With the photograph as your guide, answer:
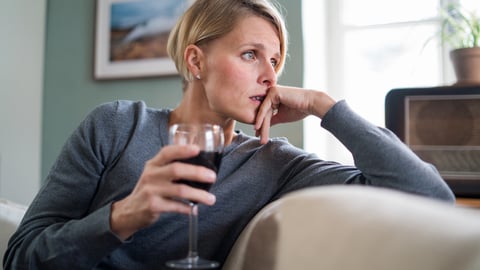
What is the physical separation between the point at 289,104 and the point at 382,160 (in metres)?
0.30

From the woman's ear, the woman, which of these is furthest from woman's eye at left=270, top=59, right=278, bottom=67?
the woman's ear

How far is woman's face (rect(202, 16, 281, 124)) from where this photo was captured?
1238 mm

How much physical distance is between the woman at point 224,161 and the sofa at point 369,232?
1.05 feet

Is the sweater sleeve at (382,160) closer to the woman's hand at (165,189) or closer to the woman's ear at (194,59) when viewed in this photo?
the woman's ear at (194,59)

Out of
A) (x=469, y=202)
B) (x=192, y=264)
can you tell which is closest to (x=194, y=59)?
(x=192, y=264)

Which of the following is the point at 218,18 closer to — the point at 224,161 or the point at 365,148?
the point at 224,161

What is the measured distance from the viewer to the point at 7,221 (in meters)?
1.33

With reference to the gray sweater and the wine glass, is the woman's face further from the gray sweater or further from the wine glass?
the wine glass

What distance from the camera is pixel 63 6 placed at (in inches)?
114

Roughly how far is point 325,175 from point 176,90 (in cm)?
152

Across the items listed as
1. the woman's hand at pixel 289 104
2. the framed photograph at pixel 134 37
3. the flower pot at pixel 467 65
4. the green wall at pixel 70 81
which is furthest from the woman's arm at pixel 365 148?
the green wall at pixel 70 81

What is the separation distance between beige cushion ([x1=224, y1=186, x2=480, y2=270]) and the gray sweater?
1.39 ft

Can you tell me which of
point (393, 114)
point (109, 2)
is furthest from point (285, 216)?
point (109, 2)

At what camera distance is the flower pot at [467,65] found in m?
1.64
